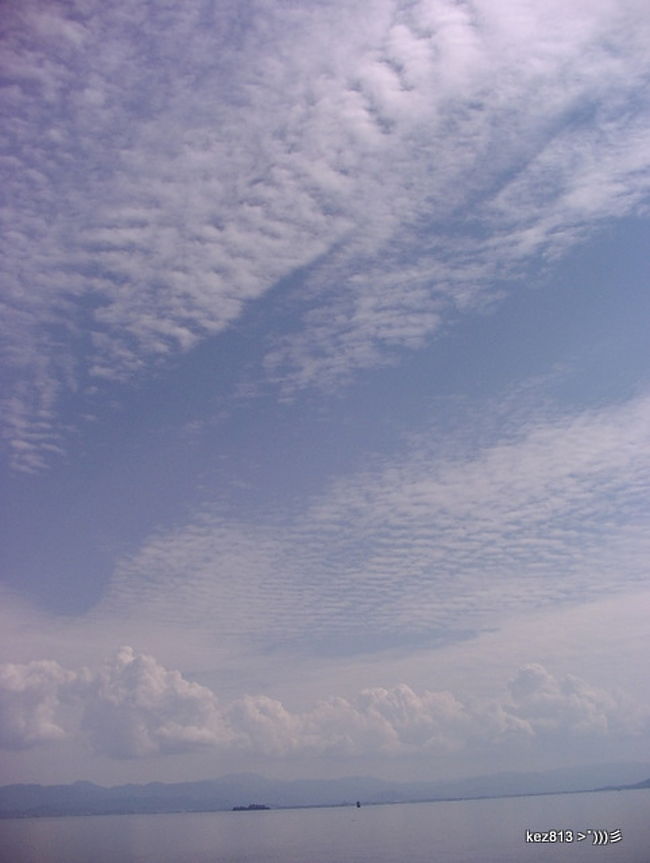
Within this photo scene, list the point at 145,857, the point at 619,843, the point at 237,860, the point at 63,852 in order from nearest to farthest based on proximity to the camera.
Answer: the point at 619,843, the point at 237,860, the point at 145,857, the point at 63,852

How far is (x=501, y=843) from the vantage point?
8206cm

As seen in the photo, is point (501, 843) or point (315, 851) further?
point (315, 851)

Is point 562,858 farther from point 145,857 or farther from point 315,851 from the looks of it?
point 145,857

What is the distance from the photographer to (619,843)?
69062mm

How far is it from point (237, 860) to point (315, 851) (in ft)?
41.8

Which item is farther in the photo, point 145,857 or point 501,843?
point 145,857

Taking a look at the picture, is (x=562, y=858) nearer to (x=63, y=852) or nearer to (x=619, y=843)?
(x=619, y=843)

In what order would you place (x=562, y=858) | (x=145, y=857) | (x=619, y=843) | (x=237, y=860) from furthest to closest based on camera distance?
(x=145, y=857) < (x=237, y=860) < (x=619, y=843) < (x=562, y=858)

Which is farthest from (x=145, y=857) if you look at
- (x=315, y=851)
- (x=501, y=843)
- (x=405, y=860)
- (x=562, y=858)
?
(x=562, y=858)

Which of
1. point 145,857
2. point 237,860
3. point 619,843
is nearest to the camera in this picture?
point 619,843

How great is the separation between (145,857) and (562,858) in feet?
178

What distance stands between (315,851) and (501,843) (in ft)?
76.3

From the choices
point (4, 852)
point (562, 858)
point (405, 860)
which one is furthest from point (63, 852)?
point (562, 858)

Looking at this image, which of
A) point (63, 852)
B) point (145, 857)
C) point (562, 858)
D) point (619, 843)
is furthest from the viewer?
point (63, 852)
